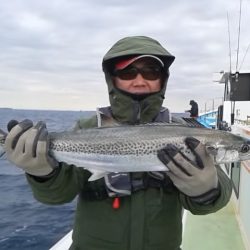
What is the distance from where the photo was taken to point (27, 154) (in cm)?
271

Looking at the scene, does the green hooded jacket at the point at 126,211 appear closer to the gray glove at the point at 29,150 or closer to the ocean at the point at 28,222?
the gray glove at the point at 29,150

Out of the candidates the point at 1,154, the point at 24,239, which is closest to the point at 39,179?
the point at 1,154

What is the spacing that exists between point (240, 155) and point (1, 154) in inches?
69.5

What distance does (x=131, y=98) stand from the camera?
9.82ft

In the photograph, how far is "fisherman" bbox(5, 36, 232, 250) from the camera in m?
2.68

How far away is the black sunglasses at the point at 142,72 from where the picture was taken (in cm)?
303

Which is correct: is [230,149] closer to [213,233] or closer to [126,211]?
[126,211]

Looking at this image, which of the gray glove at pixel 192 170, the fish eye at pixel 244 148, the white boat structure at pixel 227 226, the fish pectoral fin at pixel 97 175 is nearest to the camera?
the gray glove at pixel 192 170

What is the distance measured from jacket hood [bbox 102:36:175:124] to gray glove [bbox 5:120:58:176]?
607 mm

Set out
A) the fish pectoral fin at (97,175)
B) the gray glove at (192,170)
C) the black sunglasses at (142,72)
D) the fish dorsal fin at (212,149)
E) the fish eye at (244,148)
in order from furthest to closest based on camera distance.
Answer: the fish eye at (244,148) < the black sunglasses at (142,72) < the fish dorsal fin at (212,149) < the fish pectoral fin at (97,175) < the gray glove at (192,170)

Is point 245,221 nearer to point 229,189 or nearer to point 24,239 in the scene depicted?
point 229,189

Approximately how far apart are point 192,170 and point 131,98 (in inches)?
28.1

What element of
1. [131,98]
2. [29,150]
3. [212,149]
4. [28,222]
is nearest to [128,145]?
[131,98]

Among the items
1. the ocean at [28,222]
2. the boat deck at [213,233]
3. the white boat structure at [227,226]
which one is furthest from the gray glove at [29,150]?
the ocean at [28,222]
